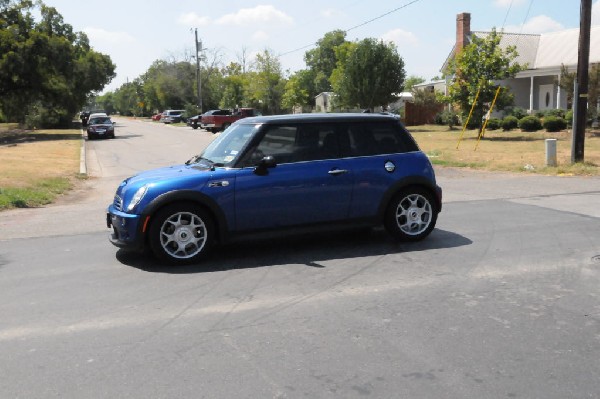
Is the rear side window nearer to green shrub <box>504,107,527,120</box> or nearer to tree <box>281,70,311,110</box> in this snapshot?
green shrub <box>504,107,527,120</box>

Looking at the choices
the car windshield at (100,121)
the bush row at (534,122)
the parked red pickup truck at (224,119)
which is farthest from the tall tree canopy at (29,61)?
the bush row at (534,122)

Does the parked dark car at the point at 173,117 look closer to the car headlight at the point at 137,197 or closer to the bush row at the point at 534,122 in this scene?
the bush row at the point at 534,122

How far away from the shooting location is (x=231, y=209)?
6.70 metres

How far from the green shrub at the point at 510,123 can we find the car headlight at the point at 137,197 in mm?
33001

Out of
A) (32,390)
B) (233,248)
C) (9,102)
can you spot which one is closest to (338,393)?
(32,390)

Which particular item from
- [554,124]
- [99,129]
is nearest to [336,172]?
[554,124]

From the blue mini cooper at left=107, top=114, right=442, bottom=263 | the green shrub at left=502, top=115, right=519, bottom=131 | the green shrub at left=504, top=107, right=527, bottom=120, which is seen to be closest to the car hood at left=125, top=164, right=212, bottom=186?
the blue mini cooper at left=107, top=114, right=442, bottom=263

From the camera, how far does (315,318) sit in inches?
193

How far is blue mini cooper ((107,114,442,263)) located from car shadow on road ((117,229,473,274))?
21 centimetres

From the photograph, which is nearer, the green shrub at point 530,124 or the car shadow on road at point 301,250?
the car shadow on road at point 301,250

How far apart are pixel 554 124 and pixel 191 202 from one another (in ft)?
101

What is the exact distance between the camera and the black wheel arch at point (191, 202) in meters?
6.40

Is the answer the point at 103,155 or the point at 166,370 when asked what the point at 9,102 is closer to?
the point at 103,155

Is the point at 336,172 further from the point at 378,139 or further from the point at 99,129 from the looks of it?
the point at 99,129
